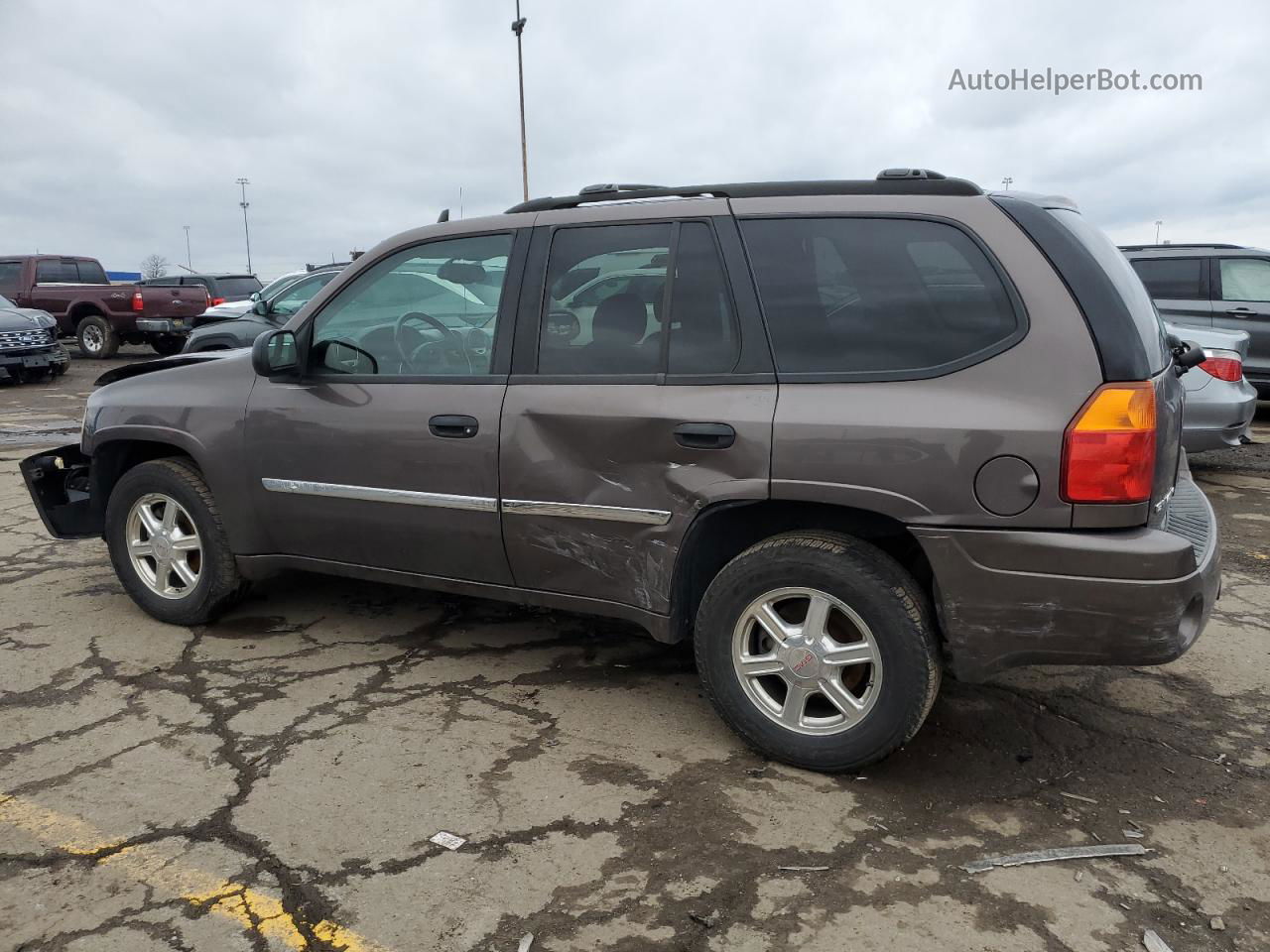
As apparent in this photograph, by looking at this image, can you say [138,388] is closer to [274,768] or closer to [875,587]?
[274,768]

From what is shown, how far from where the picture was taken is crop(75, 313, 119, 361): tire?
19.4 m

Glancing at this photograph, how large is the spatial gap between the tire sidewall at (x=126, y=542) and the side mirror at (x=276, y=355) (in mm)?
727

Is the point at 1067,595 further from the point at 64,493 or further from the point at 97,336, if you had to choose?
the point at 97,336

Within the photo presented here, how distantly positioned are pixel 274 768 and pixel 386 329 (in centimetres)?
167

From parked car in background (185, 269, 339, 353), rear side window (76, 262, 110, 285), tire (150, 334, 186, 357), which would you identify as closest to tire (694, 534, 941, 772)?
parked car in background (185, 269, 339, 353)

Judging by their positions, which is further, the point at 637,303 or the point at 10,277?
the point at 10,277

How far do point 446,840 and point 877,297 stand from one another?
6.49ft

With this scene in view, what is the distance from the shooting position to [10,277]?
1980cm

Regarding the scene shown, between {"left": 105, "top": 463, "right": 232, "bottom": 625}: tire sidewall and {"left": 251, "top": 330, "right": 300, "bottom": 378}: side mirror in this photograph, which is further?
{"left": 105, "top": 463, "right": 232, "bottom": 625}: tire sidewall

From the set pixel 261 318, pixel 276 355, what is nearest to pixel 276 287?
pixel 261 318

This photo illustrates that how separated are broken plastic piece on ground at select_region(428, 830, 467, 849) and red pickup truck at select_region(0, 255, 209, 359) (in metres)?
17.9

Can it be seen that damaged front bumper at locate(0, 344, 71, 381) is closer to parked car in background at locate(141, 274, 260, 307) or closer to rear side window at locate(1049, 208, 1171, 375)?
parked car in background at locate(141, 274, 260, 307)

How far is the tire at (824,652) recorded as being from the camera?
9.53 feet

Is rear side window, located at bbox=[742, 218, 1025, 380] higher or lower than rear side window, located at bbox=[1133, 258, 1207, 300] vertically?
lower
